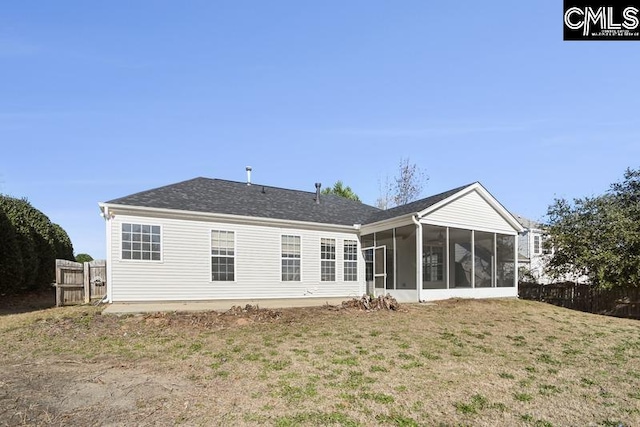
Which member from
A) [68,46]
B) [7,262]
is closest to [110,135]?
[68,46]

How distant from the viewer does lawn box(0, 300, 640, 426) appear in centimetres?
439

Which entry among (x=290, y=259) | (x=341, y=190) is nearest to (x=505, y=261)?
(x=290, y=259)

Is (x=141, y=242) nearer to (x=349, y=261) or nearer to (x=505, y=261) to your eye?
(x=349, y=261)

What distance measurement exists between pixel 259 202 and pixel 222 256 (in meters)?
3.46

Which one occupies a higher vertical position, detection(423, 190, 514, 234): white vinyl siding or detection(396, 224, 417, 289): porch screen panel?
detection(423, 190, 514, 234): white vinyl siding

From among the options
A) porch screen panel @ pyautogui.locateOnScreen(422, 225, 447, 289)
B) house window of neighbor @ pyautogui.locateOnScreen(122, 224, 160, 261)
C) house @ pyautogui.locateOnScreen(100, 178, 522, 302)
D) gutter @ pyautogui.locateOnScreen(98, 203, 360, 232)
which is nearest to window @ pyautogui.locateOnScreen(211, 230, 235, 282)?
house @ pyautogui.locateOnScreen(100, 178, 522, 302)

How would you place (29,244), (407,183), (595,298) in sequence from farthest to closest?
(407,183)
(595,298)
(29,244)

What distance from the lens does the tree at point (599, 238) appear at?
1549 cm

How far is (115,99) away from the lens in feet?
40.1

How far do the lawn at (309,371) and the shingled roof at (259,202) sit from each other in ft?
16.6

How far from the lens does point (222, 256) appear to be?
14281 mm

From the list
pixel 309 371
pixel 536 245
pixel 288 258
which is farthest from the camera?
pixel 536 245

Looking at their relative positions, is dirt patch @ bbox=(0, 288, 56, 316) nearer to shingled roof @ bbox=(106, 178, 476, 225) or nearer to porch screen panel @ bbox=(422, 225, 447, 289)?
shingled roof @ bbox=(106, 178, 476, 225)

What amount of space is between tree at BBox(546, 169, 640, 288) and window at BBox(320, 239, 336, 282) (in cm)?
1067
